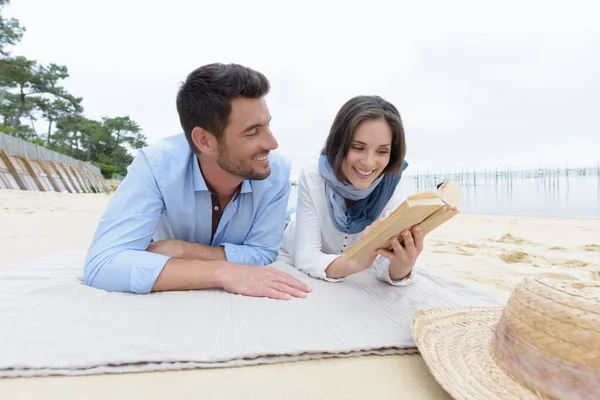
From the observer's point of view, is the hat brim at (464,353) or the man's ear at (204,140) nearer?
the hat brim at (464,353)

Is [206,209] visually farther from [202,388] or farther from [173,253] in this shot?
[202,388]

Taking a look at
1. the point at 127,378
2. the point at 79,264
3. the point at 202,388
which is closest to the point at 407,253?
the point at 202,388

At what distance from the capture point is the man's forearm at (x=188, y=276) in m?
1.80

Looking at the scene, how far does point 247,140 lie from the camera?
2.02m

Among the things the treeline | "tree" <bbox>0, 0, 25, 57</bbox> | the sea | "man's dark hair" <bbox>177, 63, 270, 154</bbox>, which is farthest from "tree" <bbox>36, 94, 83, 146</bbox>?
"man's dark hair" <bbox>177, 63, 270, 154</bbox>

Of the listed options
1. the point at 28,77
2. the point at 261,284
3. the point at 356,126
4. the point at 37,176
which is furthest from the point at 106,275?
the point at 28,77

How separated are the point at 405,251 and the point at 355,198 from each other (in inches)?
29.0

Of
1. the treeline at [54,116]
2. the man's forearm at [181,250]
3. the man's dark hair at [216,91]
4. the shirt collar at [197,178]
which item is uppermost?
the treeline at [54,116]

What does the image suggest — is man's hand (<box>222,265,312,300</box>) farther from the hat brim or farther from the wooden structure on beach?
the wooden structure on beach

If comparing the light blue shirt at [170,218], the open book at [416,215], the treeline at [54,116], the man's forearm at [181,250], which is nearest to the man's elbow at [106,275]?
the light blue shirt at [170,218]

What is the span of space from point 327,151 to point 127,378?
1.68 meters

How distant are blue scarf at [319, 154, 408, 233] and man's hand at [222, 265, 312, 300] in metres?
0.67

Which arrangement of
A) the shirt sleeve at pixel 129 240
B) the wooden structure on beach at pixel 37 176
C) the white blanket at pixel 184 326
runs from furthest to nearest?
the wooden structure on beach at pixel 37 176, the shirt sleeve at pixel 129 240, the white blanket at pixel 184 326

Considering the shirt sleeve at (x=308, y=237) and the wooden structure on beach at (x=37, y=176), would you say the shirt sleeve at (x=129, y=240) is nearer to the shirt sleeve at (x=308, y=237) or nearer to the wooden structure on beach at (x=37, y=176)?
the shirt sleeve at (x=308, y=237)
